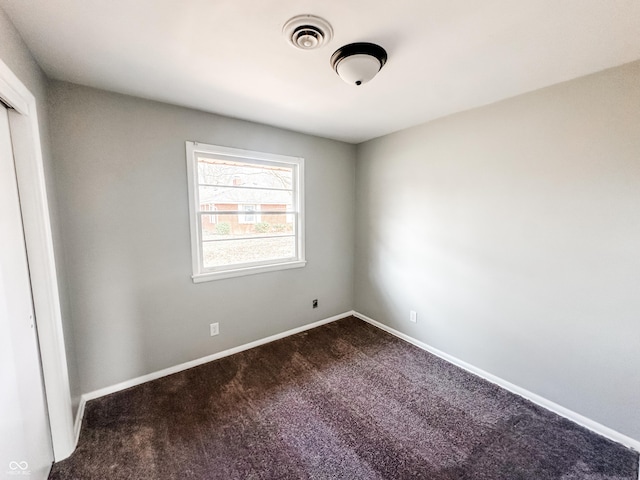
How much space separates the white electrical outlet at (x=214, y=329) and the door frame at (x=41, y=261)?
107 cm

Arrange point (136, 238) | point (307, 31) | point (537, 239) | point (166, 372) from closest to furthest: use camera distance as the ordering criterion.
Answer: point (307, 31) → point (537, 239) → point (136, 238) → point (166, 372)

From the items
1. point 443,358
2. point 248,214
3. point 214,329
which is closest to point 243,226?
point 248,214

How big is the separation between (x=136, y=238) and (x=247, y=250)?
98cm

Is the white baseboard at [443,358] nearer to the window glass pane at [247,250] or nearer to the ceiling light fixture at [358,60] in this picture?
the window glass pane at [247,250]

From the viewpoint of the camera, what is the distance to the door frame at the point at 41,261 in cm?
134

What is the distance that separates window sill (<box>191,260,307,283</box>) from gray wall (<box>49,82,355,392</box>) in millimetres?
62

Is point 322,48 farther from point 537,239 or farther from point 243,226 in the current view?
point 537,239

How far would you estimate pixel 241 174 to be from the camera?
2.65 metres

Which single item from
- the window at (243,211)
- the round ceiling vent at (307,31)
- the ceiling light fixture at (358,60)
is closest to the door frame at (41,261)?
the window at (243,211)

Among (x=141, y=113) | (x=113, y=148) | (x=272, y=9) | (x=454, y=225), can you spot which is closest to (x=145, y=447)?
(x=113, y=148)

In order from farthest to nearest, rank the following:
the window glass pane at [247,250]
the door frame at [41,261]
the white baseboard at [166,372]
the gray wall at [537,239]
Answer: the window glass pane at [247,250]
the white baseboard at [166,372]
the gray wall at [537,239]
the door frame at [41,261]

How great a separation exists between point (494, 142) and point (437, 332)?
1.87m

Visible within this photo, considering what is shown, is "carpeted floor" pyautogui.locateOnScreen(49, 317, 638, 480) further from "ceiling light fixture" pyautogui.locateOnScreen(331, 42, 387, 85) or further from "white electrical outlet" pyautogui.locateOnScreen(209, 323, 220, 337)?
"ceiling light fixture" pyautogui.locateOnScreen(331, 42, 387, 85)

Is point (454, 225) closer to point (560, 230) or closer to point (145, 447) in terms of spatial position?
point (560, 230)
